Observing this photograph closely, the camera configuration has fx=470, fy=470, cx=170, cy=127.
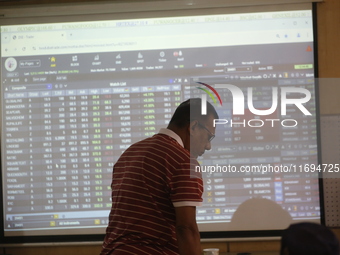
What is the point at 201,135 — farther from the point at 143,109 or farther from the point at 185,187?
the point at 143,109

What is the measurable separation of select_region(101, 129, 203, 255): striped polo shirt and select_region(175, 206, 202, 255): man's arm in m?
0.04

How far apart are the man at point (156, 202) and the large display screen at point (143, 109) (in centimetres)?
107

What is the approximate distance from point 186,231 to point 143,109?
1.36 m

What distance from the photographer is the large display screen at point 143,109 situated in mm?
3129

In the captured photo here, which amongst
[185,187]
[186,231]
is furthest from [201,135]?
[186,231]

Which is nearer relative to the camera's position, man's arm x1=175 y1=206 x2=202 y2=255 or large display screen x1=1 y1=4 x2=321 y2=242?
man's arm x1=175 y1=206 x2=202 y2=255

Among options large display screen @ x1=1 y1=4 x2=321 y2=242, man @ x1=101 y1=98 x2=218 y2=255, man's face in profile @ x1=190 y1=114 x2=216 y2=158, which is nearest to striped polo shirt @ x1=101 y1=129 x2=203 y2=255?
man @ x1=101 y1=98 x2=218 y2=255

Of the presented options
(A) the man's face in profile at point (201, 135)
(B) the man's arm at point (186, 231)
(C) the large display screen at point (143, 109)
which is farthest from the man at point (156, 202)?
Answer: (C) the large display screen at point (143, 109)

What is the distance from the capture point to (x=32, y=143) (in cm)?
324

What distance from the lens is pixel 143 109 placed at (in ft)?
10.5

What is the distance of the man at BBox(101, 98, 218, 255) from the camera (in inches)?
79.0
